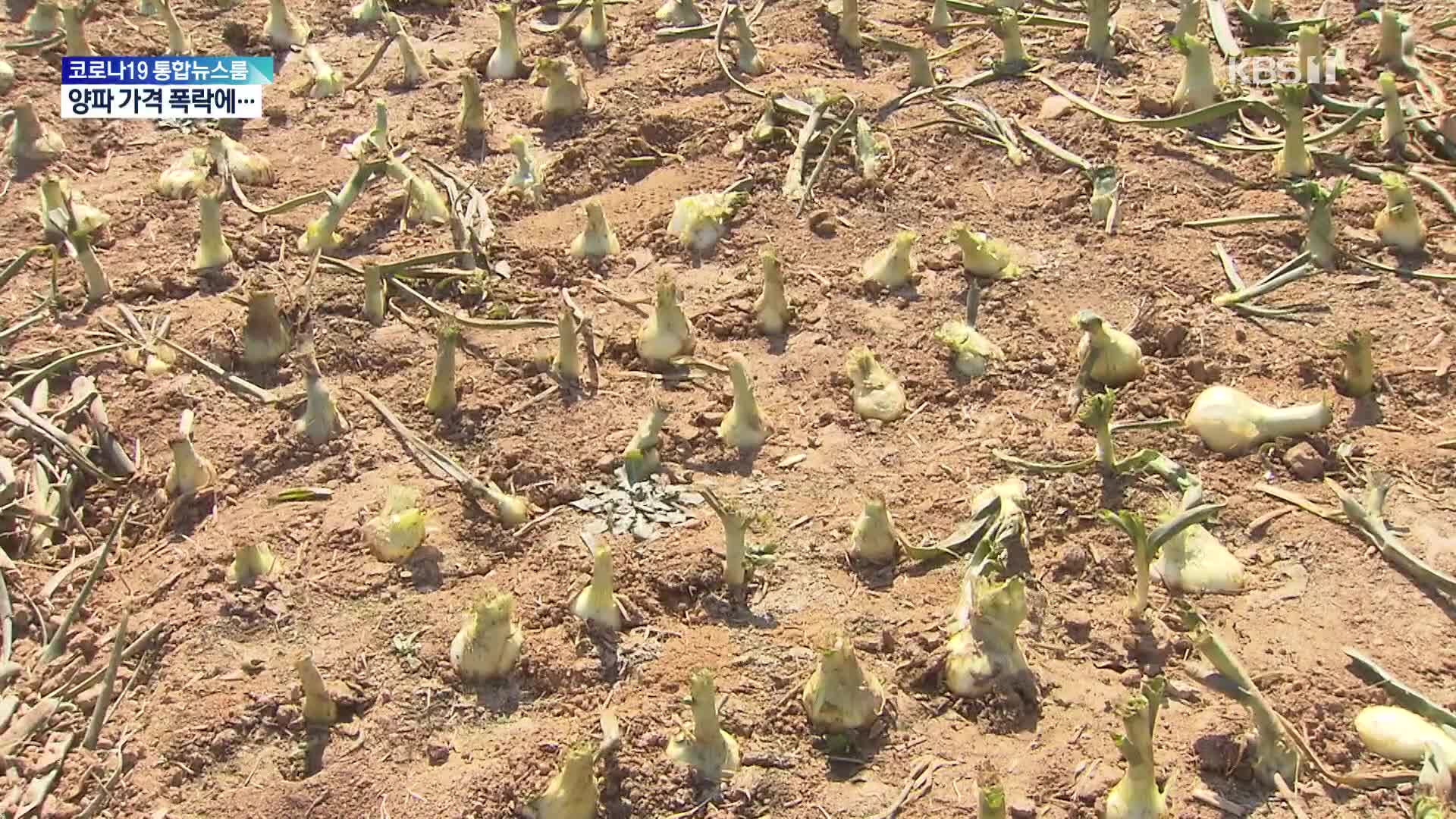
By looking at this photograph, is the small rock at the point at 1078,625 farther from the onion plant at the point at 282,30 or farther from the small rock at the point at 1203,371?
the onion plant at the point at 282,30

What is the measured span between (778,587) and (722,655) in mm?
259

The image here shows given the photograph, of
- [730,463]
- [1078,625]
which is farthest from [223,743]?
[1078,625]

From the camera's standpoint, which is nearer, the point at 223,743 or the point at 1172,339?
the point at 223,743

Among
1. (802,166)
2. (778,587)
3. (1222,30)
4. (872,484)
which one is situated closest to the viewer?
(778,587)

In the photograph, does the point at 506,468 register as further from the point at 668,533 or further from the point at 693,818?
the point at 693,818

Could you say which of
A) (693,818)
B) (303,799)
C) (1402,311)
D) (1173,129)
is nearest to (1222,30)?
(1173,129)

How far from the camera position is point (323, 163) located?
509 centimetres

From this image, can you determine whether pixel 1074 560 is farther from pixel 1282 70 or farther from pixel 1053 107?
pixel 1282 70

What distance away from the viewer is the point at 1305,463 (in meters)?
3.65

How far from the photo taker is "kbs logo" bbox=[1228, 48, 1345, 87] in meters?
5.00

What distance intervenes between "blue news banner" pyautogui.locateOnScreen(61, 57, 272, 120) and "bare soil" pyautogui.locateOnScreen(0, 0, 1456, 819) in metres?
0.08

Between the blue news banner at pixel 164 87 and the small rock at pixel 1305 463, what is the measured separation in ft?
12.0

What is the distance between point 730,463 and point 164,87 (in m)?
2.94

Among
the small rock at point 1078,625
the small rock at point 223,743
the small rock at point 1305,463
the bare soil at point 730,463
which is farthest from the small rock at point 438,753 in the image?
the small rock at point 1305,463
